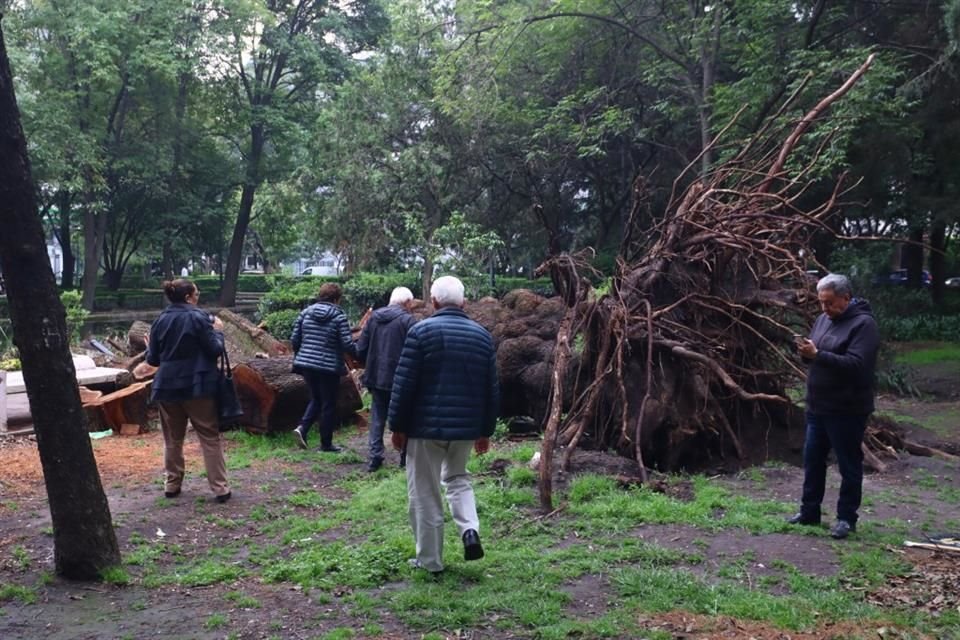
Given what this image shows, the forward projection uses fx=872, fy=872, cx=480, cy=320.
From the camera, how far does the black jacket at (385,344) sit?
8.59m

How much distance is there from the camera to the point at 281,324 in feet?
63.6

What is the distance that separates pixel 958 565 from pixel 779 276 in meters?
4.15

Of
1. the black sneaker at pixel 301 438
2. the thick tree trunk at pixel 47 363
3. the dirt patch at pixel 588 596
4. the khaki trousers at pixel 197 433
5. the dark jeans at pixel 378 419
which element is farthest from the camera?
the black sneaker at pixel 301 438

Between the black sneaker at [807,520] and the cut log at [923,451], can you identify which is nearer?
the black sneaker at [807,520]

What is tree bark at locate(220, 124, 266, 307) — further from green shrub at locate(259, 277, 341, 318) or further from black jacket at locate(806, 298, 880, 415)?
black jacket at locate(806, 298, 880, 415)

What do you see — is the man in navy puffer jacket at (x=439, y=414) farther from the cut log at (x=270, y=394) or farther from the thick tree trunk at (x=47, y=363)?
the cut log at (x=270, y=394)

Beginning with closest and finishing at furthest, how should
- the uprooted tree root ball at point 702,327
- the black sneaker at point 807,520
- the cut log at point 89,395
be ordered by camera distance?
the black sneaker at point 807,520, the uprooted tree root ball at point 702,327, the cut log at point 89,395

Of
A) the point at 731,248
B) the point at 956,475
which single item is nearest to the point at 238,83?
the point at 731,248

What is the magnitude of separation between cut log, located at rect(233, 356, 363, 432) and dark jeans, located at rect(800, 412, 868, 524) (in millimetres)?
6027

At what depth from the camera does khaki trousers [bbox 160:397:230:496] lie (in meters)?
7.26

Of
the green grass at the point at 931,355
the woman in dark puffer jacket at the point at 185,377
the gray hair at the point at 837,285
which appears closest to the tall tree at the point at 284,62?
the green grass at the point at 931,355

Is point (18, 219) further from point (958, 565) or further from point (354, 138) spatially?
point (354, 138)

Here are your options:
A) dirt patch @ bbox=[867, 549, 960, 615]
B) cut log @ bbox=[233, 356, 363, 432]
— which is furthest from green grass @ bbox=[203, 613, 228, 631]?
cut log @ bbox=[233, 356, 363, 432]

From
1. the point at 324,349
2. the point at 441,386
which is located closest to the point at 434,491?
the point at 441,386
